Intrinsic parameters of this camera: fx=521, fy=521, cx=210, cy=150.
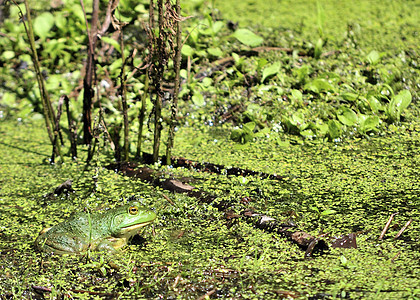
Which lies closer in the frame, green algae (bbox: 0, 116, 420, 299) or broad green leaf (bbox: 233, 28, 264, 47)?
green algae (bbox: 0, 116, 420, 299)

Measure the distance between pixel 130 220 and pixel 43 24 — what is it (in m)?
3.60

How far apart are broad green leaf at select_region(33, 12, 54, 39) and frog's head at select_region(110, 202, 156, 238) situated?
3.42 meters

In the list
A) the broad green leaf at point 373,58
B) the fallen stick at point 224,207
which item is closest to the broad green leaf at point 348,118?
the broad green leaf at point 373,58

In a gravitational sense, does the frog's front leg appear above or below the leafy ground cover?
below

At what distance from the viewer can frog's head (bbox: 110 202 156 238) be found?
9.91 ft

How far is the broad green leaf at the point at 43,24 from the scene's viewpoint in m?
5.76

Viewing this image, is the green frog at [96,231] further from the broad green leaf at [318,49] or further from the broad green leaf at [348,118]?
the broad green leaf at [318,49]

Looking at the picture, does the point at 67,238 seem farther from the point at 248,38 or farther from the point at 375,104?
the point at 248,38

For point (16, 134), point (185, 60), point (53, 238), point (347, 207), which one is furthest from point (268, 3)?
point (53, 238)

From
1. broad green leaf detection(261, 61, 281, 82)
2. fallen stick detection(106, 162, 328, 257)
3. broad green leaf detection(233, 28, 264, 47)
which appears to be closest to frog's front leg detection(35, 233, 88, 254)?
fallen stick detection(106, 162, 328, 257)

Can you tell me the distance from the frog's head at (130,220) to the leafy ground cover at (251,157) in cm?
11

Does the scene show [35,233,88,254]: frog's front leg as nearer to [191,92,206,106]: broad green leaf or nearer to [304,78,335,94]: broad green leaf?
[191,92,206,106]: broad green leaf

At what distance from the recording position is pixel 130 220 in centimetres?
302

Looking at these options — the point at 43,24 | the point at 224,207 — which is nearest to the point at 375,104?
the point at 224,207
